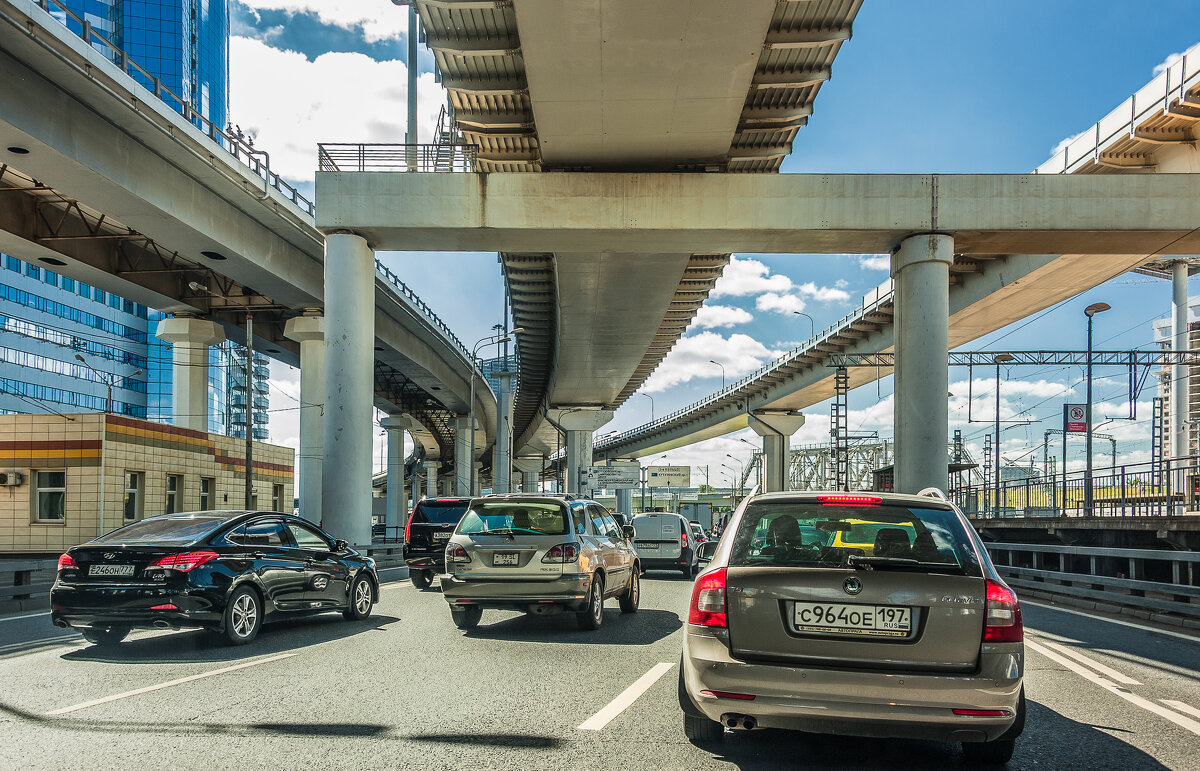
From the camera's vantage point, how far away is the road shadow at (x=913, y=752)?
5242 mm

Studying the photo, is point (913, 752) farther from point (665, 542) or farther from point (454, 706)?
point (665, 542)

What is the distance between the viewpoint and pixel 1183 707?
22.9 ft

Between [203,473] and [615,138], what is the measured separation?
886 inches

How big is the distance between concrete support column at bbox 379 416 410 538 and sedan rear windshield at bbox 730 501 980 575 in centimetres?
6528

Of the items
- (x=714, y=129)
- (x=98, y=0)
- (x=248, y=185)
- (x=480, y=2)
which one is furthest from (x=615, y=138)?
(x=98, y=0)

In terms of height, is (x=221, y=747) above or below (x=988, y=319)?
below

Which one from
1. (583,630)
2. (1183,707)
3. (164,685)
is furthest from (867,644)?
(583,630)

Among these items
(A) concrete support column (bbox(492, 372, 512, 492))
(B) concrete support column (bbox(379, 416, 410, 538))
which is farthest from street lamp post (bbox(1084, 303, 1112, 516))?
(B) concrete support column (bbox(379, 416, 410, 538))

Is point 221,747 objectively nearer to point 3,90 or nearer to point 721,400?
point 3,90

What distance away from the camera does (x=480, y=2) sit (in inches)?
683

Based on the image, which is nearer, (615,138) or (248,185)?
(615,138)

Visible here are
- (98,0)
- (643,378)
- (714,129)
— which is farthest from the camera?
(98,0)

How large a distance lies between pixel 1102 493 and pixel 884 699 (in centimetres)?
2746

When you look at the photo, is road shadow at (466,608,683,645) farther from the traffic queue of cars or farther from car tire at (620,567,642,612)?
the traffic queue of cars
